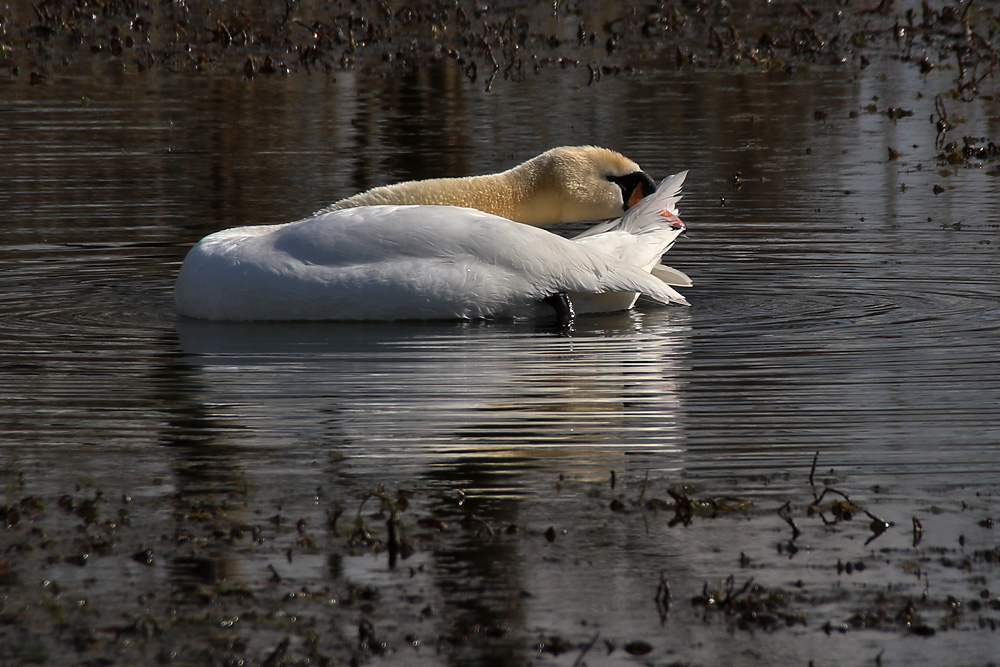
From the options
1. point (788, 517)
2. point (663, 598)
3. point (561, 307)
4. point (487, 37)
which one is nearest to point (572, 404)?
point (788, 517)

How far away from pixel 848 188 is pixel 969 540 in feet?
29.7

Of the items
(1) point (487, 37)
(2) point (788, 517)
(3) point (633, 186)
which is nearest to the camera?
(2) point (788, 517)

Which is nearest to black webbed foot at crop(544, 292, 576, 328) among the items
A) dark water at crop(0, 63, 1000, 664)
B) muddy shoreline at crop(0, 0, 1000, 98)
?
dark water at crop(0, 63, 1000, 664)

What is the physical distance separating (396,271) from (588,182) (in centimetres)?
154

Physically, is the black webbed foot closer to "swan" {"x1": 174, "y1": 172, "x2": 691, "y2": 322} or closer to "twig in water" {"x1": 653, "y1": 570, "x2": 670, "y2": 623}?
"swan" {"x1": 174, "y1": 172, "x2": 691, "y2": 322}

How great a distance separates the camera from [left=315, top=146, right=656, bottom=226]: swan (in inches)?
364

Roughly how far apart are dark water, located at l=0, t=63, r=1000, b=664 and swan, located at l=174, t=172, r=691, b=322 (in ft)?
0.53

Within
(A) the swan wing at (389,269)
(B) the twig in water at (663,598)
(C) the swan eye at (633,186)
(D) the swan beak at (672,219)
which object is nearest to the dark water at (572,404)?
(B) the twig in water at (663,598)

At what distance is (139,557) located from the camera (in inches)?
186

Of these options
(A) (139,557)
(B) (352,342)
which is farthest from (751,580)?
(B) (352,342)

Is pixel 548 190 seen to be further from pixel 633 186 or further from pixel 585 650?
pixel 585 650

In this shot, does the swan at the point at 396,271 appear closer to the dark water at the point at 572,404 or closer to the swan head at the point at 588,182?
the dark water at the point at 572,404

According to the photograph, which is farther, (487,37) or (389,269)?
(487,37)

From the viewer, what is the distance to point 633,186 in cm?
936
